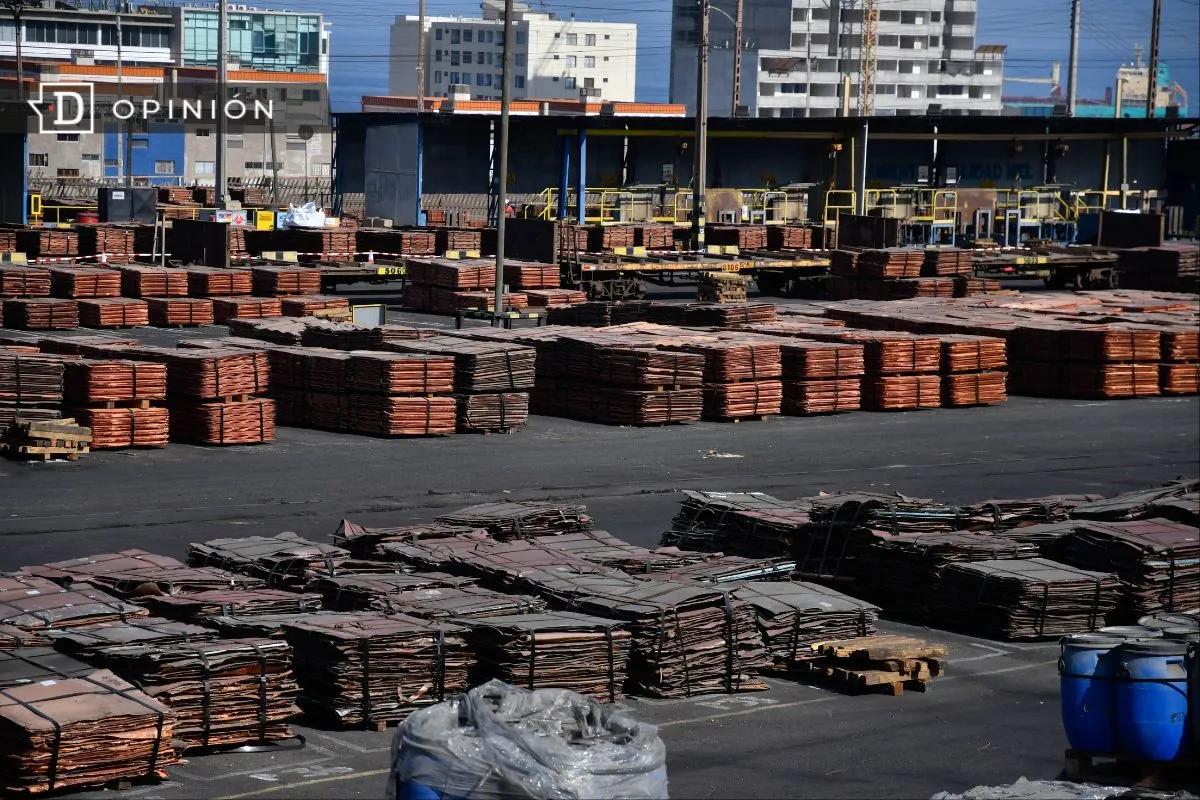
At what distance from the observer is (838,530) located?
20.5m

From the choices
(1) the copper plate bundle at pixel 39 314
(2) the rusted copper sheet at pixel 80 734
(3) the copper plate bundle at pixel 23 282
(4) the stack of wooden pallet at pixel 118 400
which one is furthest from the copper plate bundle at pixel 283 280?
(2) the rusted copper sheet at pixel 80 734

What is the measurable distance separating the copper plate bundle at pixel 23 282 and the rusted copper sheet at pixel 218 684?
32.4 meters

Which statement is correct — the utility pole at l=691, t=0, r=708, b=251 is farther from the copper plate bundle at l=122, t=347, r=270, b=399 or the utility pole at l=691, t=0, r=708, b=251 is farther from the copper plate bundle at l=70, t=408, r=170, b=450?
the copper plate bundle at l=70, t=408, r=170, b=450

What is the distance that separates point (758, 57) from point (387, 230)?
142700mm

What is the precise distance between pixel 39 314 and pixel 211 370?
653 inches

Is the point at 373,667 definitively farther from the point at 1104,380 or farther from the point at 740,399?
the point at 1104,380

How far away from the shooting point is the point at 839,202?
73.1m

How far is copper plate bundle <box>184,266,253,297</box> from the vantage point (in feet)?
153

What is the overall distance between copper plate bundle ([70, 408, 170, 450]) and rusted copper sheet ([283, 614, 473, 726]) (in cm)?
1355

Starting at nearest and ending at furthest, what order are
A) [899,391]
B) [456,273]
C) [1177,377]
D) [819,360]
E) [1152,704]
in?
[1152,704]
[819,360]
[899,391]
[1177,377]
[456,273]

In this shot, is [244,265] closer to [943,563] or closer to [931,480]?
[931,480]

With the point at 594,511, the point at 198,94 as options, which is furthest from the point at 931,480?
the point at 198,94

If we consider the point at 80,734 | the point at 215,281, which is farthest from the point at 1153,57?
the point at 80,734

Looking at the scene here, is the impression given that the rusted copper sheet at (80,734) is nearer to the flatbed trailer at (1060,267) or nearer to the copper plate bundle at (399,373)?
the copper plate bundle at (399,373)
